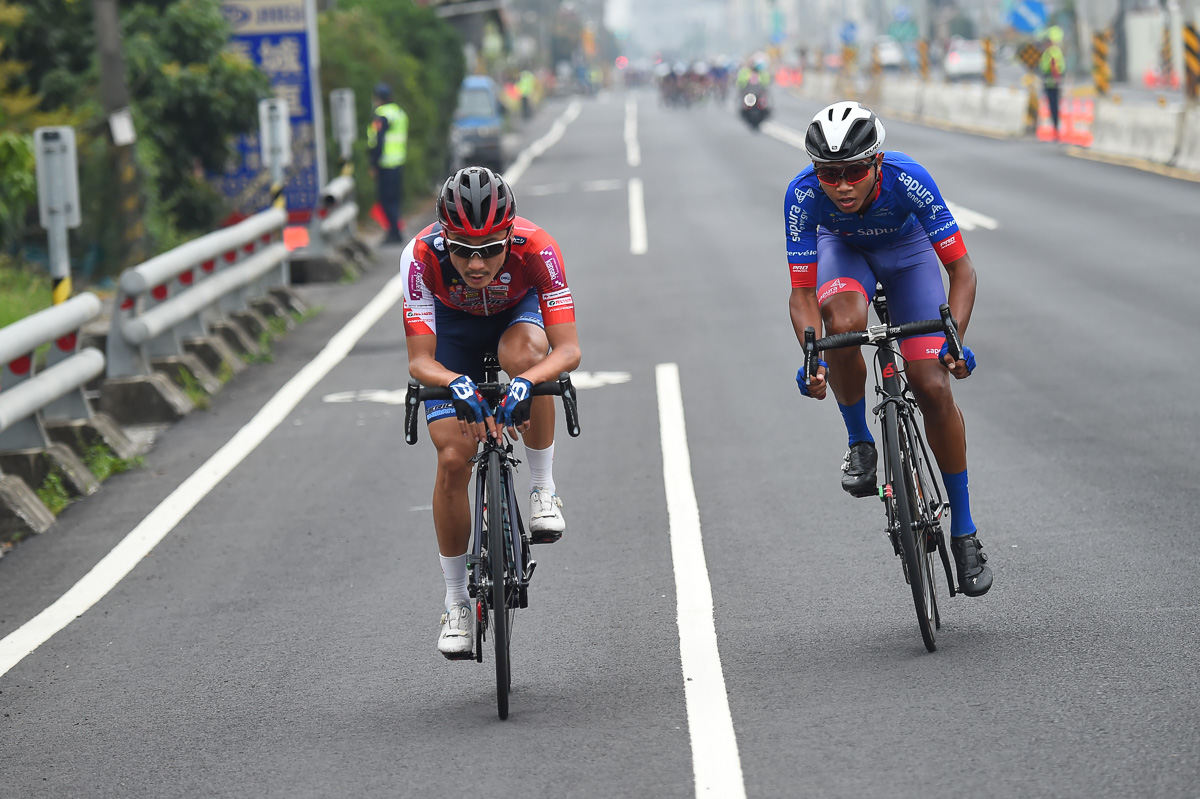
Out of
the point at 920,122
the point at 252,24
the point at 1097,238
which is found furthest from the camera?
the point at 920,122

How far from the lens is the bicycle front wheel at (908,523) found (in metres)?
6.26

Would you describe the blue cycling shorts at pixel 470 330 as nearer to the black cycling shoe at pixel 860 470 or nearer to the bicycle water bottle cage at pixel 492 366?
the bicycle water bottle cage at pixel 492 366

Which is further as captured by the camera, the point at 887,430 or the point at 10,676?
the point at 10,676

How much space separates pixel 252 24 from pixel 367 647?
57.6 feet

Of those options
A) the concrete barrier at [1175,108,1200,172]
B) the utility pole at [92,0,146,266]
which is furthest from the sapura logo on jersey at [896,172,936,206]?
the concrete barrier at [1175,108,1200,172]

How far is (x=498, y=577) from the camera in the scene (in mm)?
5875

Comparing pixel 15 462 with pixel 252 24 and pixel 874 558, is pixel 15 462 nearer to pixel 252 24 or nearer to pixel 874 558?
pixel 874 558

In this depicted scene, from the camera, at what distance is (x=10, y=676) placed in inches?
275

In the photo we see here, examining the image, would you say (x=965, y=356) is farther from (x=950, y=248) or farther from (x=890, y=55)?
(x=890, y=55)

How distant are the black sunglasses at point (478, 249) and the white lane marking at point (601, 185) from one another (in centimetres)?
2622

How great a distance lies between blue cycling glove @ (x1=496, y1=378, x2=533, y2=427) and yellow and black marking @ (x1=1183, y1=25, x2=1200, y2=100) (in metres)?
24.3

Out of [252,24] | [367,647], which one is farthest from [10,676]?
[252,24]

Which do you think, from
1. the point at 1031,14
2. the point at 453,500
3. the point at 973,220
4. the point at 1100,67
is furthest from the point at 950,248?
the point at 1031,14

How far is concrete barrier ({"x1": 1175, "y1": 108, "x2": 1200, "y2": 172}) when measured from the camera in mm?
26312
